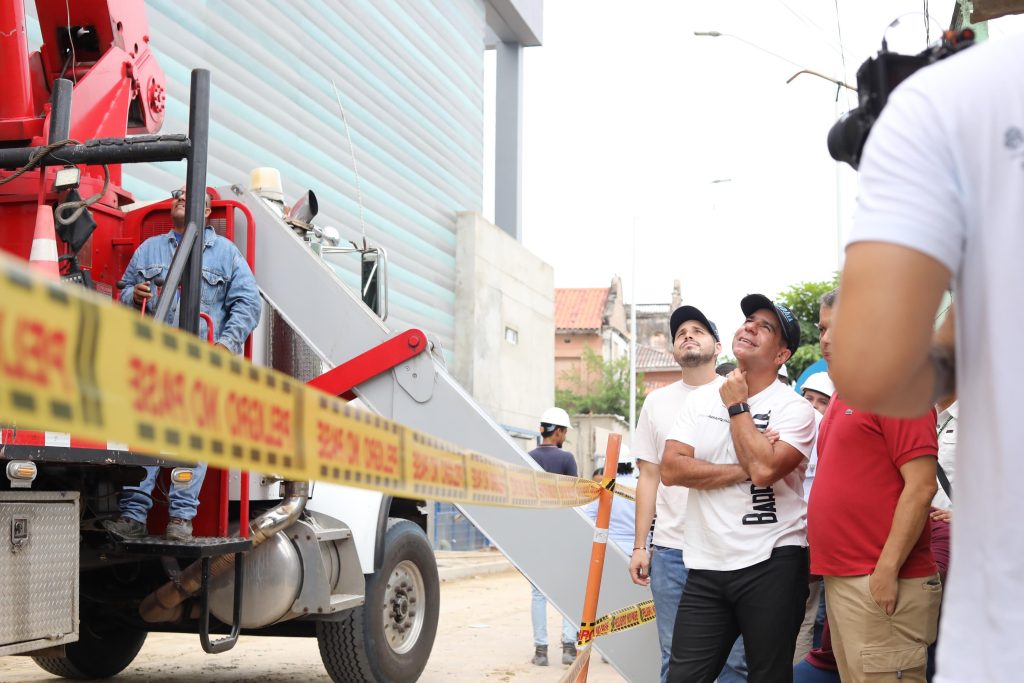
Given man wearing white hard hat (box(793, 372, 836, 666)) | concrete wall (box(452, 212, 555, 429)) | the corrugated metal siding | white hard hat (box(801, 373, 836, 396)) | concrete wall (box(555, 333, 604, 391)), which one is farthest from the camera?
concrete wall (box(555, 333, 604, 391))

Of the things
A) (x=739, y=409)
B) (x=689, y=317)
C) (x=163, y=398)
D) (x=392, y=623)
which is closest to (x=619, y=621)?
(x=739, y=409)

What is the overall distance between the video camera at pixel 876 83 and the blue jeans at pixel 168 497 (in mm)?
3885

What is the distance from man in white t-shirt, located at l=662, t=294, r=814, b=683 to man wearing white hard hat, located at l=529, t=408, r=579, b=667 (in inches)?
144

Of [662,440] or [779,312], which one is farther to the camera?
[662,440]

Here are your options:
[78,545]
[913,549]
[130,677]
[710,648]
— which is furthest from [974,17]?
[130,677]

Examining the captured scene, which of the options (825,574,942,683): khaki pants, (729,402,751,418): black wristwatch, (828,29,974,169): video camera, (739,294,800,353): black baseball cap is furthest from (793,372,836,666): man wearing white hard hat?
(828,29,974,169): video camera

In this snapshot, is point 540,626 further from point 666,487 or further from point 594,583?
point 594,583

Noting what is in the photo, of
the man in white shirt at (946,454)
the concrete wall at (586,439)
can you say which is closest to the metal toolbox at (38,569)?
the man in white shirt at (946,454)

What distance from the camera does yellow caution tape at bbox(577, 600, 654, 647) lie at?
484cm

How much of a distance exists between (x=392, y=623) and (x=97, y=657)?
2.01 metres

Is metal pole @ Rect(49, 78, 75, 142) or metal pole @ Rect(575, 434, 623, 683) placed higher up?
metal pole @ Rect(49, 78, 75, 142)

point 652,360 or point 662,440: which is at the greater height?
point 652,360

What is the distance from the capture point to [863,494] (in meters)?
3.87

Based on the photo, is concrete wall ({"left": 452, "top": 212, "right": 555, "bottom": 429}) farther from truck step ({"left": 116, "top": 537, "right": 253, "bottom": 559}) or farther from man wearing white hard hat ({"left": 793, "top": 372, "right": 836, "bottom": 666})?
truck step ({"left": 116, "top": 537, "right": 253, "bottom": 559})
